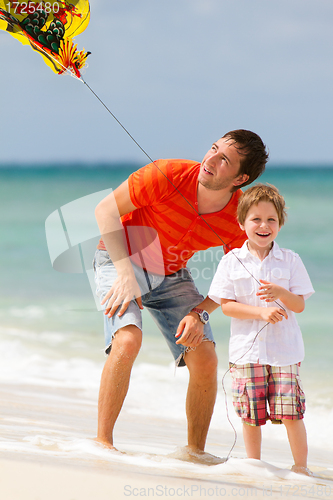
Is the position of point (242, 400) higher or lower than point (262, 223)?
lower

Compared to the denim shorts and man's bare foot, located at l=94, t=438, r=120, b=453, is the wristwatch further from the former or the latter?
man's bare foot, located at l=94, t=438, r=120, b=453

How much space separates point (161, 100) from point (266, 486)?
1587mm

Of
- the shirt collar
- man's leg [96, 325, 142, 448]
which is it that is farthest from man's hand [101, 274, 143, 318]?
the shirt collar

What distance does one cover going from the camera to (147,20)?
161 inches

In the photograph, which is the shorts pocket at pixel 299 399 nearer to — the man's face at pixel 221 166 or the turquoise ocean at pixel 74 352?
the turquoise ocean at pixel 74 352

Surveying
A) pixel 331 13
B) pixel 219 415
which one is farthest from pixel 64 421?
pixel 331 13

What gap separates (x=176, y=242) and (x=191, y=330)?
42 centimetres

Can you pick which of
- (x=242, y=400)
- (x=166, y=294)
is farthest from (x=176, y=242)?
(x=242, y=400)

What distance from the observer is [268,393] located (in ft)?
5.50

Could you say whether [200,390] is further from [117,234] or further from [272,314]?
[117,234]

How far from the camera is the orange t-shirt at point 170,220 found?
196 centimetres

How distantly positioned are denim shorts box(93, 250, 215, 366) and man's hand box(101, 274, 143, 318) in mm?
68

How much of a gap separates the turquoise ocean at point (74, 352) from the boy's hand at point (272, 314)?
765mm

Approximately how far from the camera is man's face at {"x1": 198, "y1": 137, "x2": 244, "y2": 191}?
6.26ft
